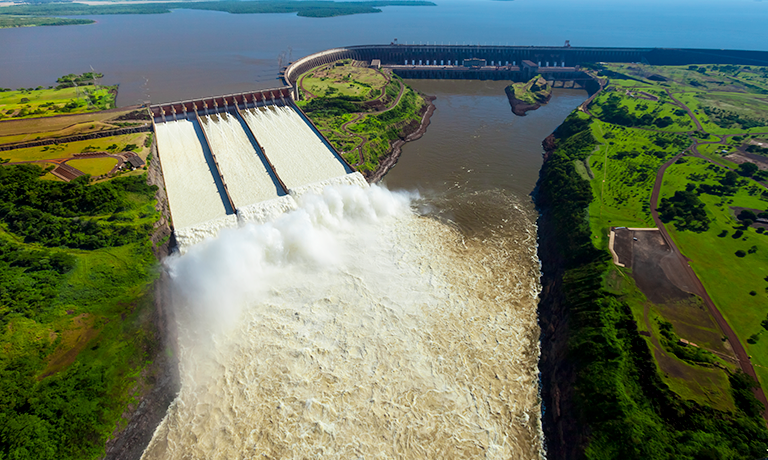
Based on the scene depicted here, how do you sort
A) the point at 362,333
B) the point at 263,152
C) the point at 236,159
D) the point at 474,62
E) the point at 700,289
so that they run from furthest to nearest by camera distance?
the point at 474,62 → the point at 263,152 → the point at 236,159 → the point at 700,289 → the point at 362,333

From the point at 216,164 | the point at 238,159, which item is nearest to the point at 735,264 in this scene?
the point at 238,159

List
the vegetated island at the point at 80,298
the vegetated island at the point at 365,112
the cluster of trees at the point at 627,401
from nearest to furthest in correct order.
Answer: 1. the cluster of trees at the point at 627,401
2. the vegetated island at the point at 80,298
3. the vegetated island at the point at 365,112

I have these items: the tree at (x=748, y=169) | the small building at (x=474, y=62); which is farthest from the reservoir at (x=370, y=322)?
the small building at (x=474, y=62)

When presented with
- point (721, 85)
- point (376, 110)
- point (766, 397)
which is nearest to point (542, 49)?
point (721, 85)

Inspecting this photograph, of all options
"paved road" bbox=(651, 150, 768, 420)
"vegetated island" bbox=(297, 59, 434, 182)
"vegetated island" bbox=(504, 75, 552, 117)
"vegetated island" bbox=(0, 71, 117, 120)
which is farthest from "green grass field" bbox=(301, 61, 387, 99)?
"paved road" bbox=(651, 150, 768, 420)

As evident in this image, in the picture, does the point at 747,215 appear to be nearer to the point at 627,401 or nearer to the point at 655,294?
the point at 655,294

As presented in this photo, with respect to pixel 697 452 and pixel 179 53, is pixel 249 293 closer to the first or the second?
pixel 697 452

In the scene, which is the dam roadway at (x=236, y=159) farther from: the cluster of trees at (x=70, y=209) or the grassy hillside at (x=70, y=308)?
the grassy hillside at (x=70, y=308)
